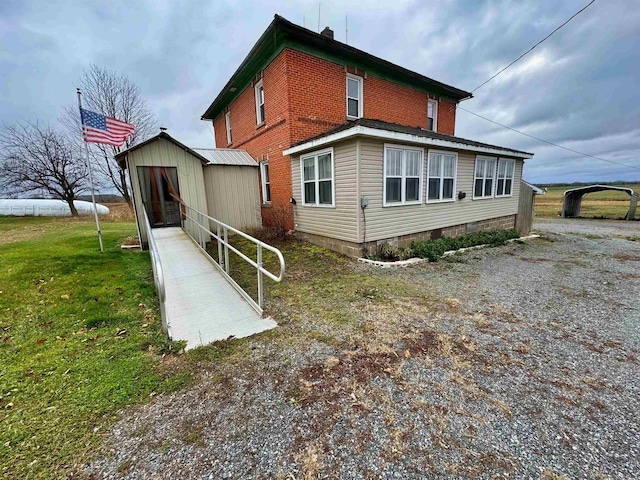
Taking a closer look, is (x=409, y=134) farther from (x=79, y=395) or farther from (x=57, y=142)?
(x=57, y=142)

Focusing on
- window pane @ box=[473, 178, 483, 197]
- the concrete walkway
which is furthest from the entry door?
window pane @ box=[473, 178, 483, 197]

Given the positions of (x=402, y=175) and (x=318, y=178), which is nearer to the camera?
(x=402, y=175)

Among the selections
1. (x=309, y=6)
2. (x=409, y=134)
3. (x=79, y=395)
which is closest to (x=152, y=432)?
(x=79, y=395)

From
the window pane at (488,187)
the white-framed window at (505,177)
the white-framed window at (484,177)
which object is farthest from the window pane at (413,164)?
the white-framed window at (505,177)

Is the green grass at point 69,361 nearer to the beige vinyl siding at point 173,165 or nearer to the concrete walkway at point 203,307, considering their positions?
the concrete walkway at point 203,307

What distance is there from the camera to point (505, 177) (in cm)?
1215

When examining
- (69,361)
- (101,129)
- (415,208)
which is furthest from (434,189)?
(101,129)

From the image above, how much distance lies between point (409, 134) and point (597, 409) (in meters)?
6.85

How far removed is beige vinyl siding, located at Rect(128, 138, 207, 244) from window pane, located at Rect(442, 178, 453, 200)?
8777mm

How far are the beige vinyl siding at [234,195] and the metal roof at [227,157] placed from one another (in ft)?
0.57

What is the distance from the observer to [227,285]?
5312 mm

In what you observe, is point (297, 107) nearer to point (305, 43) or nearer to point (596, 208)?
point (305, 43)

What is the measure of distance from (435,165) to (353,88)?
4.49 meters

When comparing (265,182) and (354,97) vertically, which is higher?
(354,97)
